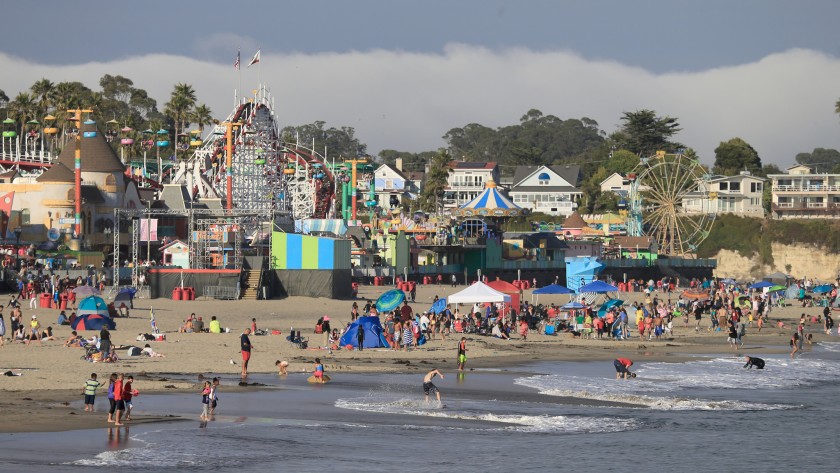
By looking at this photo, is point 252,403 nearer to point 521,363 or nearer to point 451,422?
point 451,422

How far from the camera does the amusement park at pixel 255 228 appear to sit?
53188 mm

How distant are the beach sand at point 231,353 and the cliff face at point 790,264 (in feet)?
195

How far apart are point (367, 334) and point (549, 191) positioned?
10605cm

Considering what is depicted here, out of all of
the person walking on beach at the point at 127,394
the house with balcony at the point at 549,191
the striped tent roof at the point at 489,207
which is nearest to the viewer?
the person walking on beach at the point at 127,394

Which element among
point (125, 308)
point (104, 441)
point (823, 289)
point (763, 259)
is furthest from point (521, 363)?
point (763, 259)

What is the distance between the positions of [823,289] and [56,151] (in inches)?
2823

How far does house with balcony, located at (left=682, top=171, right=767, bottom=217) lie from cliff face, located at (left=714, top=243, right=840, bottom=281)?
25.0ft

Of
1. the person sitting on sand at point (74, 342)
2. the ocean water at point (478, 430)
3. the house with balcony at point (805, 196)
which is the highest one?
the house with balcony at point (805, 196)

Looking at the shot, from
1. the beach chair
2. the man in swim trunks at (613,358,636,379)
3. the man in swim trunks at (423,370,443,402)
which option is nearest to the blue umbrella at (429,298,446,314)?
the beach chair

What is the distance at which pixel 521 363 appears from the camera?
→ 35.6m

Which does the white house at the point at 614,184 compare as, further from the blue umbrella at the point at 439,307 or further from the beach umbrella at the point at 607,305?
the blue umbrella at the point at 439,307

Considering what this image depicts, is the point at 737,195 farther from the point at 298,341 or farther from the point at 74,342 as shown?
the point at 74,342

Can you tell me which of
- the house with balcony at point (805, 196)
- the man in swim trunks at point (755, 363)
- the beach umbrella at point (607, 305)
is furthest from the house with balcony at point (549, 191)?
the man in swim trunks at point (755, 363)

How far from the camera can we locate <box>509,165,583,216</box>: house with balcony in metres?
139
